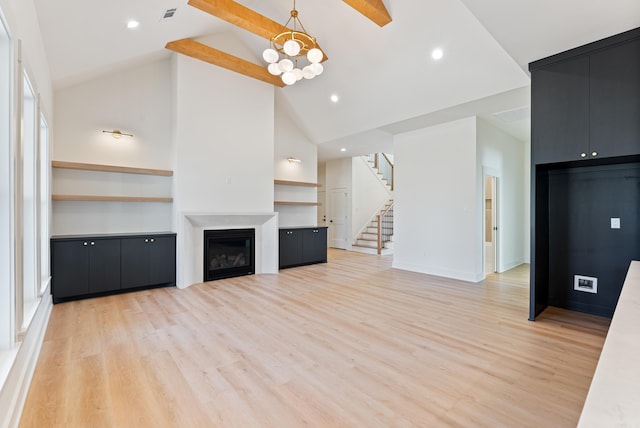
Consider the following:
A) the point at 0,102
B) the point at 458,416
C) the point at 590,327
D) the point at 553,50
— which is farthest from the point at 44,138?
the point at 590,327

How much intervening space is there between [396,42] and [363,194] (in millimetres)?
6088

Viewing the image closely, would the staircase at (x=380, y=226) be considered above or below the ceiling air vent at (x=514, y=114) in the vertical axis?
below

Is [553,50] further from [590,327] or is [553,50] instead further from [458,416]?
[458,416]

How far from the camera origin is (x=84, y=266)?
446cm

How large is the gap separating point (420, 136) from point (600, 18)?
359 centimetres

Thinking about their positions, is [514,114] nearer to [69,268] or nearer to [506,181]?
[506,181]

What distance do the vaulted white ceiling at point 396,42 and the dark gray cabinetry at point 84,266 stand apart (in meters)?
2.40

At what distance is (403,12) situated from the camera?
422 centimetres

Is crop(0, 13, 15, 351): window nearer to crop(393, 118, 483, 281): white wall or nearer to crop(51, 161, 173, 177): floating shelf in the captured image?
crop(51, 161, 173, 177): floating shelf

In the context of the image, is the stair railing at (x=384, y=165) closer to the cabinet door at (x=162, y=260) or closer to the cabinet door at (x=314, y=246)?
the cabinet door at (x=314, y=246)

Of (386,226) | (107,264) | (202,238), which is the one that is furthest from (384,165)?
(107,264)

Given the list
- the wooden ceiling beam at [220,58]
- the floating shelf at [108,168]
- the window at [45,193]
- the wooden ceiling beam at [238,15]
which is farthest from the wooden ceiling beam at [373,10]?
the window at [45,193]

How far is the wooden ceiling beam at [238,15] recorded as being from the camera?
4.02 m

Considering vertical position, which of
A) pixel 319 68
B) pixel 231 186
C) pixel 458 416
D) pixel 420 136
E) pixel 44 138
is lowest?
pixel 458 416
